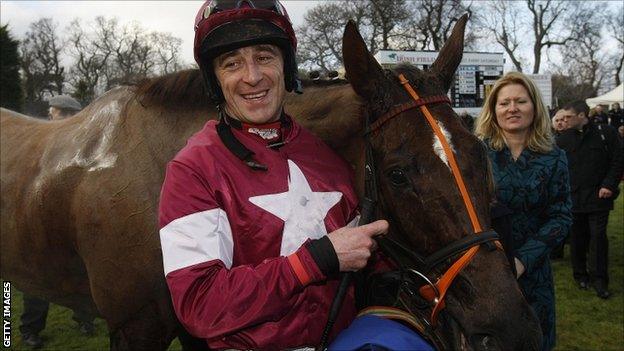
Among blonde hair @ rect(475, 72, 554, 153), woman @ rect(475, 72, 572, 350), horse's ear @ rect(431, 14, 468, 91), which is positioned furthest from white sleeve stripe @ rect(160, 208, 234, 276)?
blonde hair @ rect(475, 72, 554, 153)

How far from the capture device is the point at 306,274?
1.40 metres

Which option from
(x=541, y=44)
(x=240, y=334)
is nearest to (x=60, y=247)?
(x=240, y=334)

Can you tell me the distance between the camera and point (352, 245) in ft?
4.93

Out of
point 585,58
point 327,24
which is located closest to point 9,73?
point 327,24

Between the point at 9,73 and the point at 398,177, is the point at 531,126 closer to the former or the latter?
the point at 398,177

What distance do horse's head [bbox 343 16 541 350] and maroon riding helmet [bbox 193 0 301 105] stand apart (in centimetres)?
28

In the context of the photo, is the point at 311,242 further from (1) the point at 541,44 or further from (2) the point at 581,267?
(1) the point at 541,44

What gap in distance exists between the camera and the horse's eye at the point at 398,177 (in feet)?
5.85

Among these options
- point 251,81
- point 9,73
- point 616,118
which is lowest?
point 616,118

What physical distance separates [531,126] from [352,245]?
84.4 inches

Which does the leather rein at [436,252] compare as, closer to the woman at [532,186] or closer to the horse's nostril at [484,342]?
the horse's nostril at [484,342]

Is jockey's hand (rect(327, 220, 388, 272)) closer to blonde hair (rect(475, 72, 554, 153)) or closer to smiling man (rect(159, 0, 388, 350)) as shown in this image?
smiling man (rect(159, 0, 388, 350))

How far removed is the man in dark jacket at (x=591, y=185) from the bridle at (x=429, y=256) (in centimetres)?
572

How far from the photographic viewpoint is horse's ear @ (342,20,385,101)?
1.94 m
